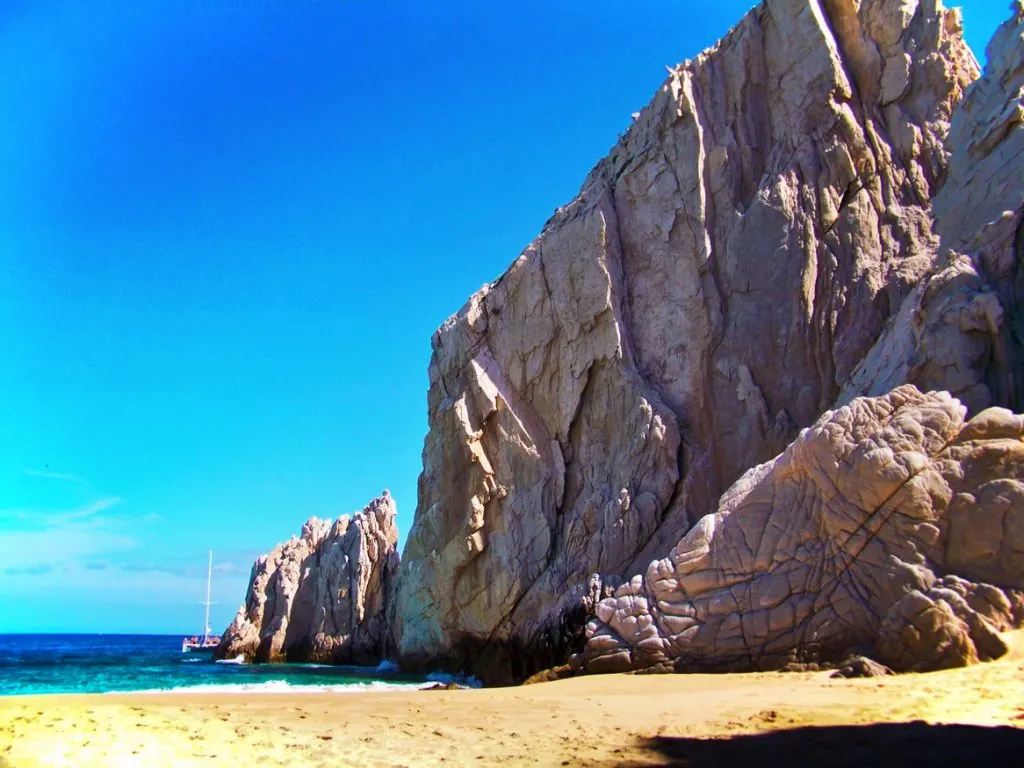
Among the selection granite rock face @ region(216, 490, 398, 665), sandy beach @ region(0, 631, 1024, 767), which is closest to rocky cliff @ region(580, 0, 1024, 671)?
sandy beach @ region(0, 631, 1024, 767)

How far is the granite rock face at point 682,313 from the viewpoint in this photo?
24.3 m

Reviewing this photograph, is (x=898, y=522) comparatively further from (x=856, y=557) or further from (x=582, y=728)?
(x=582, y=728)

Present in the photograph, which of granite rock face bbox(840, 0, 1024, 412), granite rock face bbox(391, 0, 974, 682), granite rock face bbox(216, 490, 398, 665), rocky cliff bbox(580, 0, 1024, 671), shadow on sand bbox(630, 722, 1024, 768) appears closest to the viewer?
shadow on sand bbox(630, 722, 1024, 768)

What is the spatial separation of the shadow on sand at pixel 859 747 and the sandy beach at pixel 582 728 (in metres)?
0.02

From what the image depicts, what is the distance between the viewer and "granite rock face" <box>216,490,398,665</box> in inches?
1686

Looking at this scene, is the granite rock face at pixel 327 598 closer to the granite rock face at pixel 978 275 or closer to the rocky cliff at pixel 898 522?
the rocky cliff at pixel 898 522

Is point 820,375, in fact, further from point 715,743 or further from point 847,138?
point 715,743

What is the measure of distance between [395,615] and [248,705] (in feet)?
91.8

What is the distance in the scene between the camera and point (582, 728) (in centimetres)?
923

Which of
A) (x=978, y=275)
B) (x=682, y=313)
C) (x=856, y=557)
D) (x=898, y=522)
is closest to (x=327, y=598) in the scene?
(x=682, y=313)

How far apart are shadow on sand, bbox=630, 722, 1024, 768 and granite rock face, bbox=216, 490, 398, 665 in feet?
113

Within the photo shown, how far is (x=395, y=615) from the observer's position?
3819 centimetres

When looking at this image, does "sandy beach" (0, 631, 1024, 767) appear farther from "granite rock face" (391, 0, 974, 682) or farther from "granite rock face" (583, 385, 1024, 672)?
"granite rock face" (391, 0, 974, 682)

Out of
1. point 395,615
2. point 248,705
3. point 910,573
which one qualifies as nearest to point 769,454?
point 910,573
